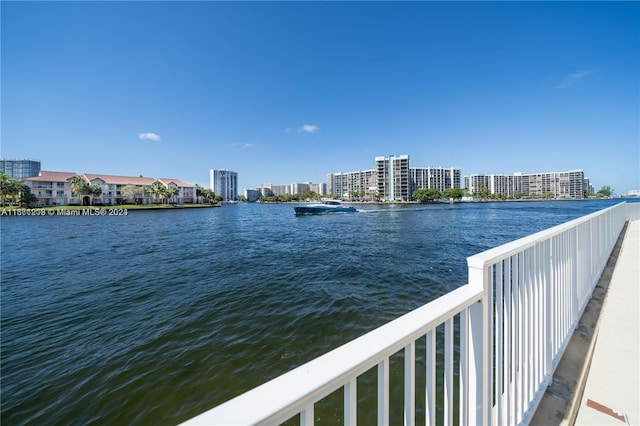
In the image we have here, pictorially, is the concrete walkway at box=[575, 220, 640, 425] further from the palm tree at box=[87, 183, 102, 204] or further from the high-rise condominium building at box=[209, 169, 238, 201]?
the high-rise condominium building at box=[209, 169, 238, 201]

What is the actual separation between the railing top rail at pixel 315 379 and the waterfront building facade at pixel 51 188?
240 ft

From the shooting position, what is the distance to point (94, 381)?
3.91 m

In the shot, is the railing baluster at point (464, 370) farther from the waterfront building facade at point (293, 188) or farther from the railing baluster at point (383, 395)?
the waterfront building facade at point (293, 188)

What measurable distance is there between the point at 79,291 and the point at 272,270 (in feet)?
19.8


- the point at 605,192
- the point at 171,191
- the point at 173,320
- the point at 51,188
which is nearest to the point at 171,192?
the point at 171,191

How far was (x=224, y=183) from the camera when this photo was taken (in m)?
137

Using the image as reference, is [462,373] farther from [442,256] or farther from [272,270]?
[442,256]

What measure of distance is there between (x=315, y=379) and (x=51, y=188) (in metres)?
74.8

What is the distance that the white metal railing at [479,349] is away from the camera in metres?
0.63

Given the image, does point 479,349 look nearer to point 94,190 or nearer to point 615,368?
point 615,368

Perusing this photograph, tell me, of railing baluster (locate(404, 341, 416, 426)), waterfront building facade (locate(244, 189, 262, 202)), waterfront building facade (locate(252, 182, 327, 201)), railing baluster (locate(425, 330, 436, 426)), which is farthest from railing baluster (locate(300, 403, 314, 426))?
waterfront building facade (locate(244, 189, 262, 202))

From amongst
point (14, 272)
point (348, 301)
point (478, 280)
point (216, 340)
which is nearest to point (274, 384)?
point (478, 280)

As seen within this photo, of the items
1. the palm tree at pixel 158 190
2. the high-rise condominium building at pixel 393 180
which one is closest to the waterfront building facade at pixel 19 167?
the palm tree at pixel 158 190

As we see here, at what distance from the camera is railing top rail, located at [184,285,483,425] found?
548mm
